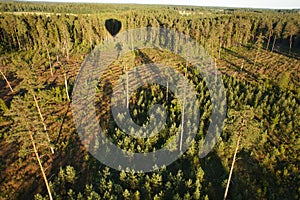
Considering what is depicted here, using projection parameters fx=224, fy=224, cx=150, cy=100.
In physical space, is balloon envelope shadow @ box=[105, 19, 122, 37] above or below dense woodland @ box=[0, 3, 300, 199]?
above

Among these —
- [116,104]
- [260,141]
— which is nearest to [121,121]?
[116,104]

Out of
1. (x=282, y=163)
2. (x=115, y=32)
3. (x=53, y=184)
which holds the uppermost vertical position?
(x=115, y=32)

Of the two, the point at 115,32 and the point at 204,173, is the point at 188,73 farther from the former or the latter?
the point at 115,32

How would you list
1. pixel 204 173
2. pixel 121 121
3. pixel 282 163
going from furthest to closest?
pixel 121 121 → pixel 282 163 → pixel 204 173

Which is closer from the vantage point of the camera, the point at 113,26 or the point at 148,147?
the point at 148,147

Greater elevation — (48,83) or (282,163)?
(48,83)

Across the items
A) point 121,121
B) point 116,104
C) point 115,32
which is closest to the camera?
point 121,121

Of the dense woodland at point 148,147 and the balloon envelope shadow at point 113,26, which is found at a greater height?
the balloon envelope shadow at point 113,26

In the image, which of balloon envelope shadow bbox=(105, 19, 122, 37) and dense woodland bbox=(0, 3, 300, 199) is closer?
dense woodland bbox=(0, 3, 300, 199)

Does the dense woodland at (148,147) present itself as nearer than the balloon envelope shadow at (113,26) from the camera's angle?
Yes

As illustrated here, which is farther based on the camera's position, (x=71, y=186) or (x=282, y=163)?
(x=282, y=163)

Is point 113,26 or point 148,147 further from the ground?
point 113,26
